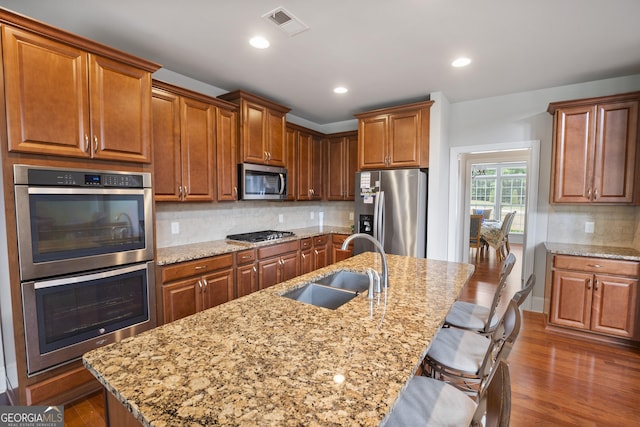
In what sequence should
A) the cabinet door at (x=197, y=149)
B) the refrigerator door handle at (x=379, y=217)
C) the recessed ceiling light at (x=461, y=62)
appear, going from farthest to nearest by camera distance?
the refrigerator door handle at (x=379, y=217) < the cabinet door at (x=197, y=149) < the recessed ceiling light at (x=461, y=62)

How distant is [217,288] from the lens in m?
2.71

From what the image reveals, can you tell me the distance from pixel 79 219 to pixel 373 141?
313cm

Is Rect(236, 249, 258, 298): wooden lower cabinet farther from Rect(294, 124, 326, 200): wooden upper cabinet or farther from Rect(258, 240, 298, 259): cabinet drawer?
Rect(294, 124, 326, 200): wooden upper cabinet

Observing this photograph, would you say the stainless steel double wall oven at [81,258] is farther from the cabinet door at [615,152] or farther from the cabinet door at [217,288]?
the cabinet door at [615,152]

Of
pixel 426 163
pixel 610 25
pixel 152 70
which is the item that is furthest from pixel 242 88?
pixel 610 25

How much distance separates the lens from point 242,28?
7.00ft

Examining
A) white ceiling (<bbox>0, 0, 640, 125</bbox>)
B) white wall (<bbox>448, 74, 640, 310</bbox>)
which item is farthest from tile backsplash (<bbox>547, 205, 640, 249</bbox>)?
white ceiling (<bbox>0, 0, 640, 125</bbox>)

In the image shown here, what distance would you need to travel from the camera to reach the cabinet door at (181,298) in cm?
234

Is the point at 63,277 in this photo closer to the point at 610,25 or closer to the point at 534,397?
the point at 534,397

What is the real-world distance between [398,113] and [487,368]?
304 centimetres

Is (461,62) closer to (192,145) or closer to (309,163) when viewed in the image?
(309,163)

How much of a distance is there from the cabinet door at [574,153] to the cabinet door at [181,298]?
375 centimetres

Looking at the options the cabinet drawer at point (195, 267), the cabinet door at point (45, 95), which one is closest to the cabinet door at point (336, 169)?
the cabinet drawer at point (195, 267)

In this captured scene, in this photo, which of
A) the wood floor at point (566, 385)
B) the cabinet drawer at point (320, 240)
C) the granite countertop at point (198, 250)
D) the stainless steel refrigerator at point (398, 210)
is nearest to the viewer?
the wood floor at point (566, 385)
